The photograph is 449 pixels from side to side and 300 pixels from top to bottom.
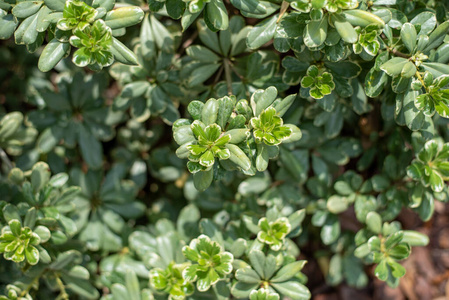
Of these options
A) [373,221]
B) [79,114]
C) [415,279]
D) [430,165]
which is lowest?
[415,279]

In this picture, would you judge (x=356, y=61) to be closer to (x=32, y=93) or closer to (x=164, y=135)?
(x=164, y=135)

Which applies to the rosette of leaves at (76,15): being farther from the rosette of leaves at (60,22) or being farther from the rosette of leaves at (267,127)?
the rosette of leaves at (267,127)

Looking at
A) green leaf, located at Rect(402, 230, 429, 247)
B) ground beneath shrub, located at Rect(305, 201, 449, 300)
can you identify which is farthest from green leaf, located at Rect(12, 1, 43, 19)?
ground beneath shrub, located at Rect(305, 201, 449, 300)

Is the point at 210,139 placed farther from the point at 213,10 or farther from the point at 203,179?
the point at 213,10

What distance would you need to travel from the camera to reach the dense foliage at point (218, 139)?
136cm

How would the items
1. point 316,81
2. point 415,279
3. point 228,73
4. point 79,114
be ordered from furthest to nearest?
point 415,279 < point 79,114 < point 228,73 < point 316,81

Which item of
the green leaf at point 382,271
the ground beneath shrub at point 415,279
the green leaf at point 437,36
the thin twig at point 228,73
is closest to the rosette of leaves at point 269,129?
the thin twig at point 228,73

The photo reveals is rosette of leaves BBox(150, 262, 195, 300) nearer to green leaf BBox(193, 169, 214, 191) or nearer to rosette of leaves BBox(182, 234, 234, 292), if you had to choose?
rosette of leaves BBox(182, 234, 234, 292)

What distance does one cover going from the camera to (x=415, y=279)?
266 cm

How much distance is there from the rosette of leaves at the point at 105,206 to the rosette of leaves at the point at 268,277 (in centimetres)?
75

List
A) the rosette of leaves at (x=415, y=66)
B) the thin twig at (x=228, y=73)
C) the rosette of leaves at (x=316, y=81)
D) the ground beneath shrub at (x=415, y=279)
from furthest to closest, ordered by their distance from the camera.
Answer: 1. the ground beneath shrub at (x=415, y=279)
2. the thin twig at (x=228, y=73)
3. the rosette of leaves at (x=316, y=81)
4. the rosette of leaves at (x=415, y=66)

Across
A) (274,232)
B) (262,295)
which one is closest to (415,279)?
(274,232)

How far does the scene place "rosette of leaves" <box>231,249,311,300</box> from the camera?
1542 millimetres

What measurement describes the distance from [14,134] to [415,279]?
7.90 ft
